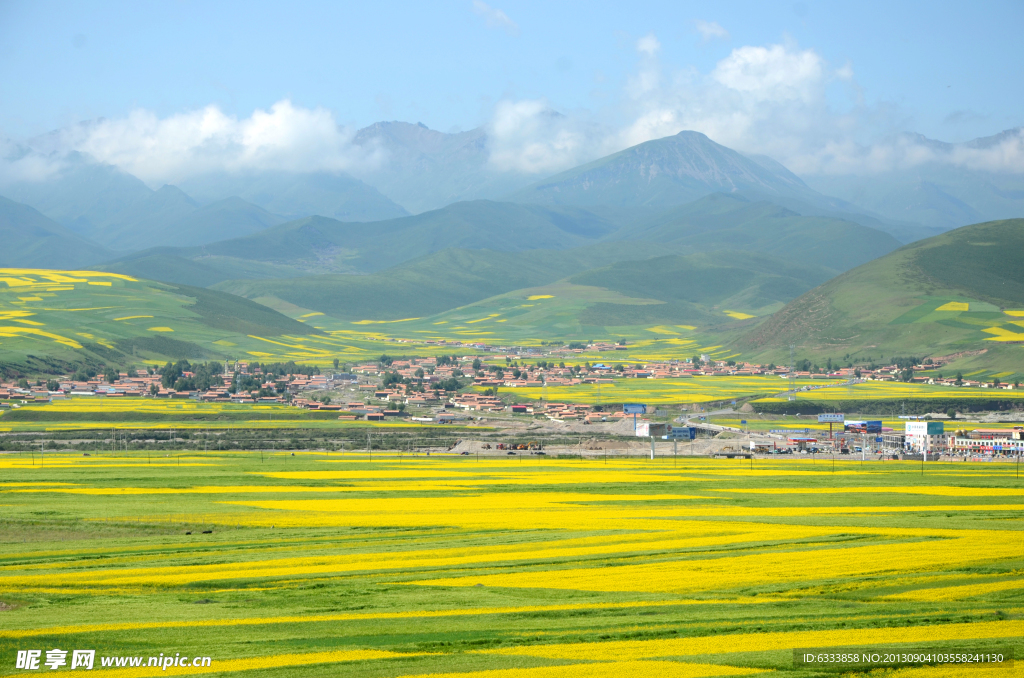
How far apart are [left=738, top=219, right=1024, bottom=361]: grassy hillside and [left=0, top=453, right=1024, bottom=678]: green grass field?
330 feet

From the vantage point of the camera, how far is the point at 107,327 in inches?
6097

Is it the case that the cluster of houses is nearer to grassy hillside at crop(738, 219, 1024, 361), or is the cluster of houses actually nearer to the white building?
the white building

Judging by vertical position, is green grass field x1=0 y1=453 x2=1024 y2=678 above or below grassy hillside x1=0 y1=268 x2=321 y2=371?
below

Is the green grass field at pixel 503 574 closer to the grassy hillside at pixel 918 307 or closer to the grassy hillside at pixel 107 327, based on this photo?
the grassy hillside at pixel 107 327

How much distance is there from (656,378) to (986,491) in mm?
85591

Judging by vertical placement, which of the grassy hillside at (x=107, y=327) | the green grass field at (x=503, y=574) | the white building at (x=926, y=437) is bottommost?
the green grass field at (x=503, y=574)

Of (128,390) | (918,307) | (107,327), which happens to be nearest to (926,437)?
(128,390)

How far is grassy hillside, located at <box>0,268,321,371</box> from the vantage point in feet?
427

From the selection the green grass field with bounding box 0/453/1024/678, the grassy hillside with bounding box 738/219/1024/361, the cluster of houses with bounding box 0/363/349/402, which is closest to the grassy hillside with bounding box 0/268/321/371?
the cluster of houses with bounding box 0/363/349/402

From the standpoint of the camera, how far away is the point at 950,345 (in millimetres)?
137250

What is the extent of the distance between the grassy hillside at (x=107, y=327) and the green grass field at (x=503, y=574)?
88775mm

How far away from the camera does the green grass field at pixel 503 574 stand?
19.5 meters

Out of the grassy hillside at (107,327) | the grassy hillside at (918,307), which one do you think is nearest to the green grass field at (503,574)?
the grassy hillside at (107,327)

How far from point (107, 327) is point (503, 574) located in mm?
141665
